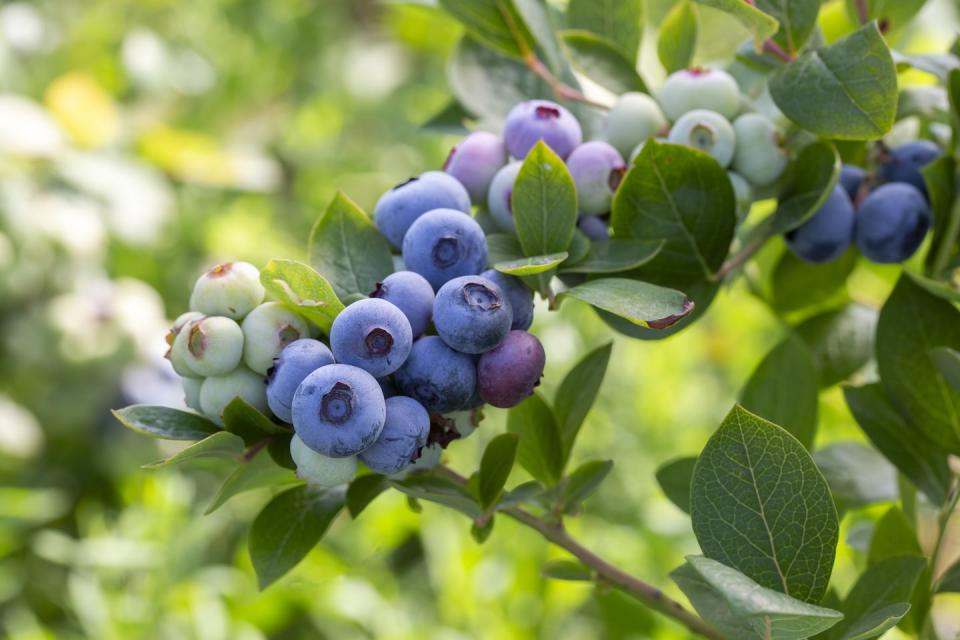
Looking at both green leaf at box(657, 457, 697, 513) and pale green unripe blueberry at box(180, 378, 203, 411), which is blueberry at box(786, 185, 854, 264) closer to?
green leaf at box(657, 457, 697, 513)

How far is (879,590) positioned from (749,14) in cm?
28

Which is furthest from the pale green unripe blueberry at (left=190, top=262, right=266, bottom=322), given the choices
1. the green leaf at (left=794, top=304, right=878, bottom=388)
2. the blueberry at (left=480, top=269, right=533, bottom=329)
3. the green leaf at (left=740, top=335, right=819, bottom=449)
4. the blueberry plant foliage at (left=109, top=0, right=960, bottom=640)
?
the green leaf at (left=794, top=304, right=878, bottom=388)

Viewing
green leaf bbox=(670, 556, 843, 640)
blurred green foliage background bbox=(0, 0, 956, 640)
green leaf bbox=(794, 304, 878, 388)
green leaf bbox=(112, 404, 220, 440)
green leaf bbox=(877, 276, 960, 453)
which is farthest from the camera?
blurred green foliage background bbox=(0, 0, 956, 640)

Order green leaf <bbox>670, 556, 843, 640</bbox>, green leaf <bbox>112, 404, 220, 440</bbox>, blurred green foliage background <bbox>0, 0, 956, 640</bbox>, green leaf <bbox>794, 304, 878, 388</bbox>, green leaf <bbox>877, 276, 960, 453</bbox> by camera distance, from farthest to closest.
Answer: blurred green foliage background <bbox>0, 0, 956, 640</bbox> < green leaf <bbox>794, 304, 878, 388</bbox> < green leaf <bbox>877, 276, 960, 453</bbox> < green leaf <bbox>112, 404, 220, 440</bbox> < green leaf <bbox>670, 556, 843, 640</bbox>

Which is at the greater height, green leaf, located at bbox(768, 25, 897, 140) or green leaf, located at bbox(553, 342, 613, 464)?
green leaf, located at bbox(768, 25, 897, 140)

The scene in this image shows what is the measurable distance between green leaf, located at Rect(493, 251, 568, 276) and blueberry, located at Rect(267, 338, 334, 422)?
0.08m

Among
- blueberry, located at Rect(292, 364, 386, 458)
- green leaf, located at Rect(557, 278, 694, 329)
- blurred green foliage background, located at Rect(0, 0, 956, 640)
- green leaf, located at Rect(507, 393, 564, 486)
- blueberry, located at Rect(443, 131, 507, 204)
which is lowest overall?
blurred green foliage background, located at Rect(0, 0, 956, 640)

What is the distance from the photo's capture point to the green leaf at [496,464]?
0.50 metres

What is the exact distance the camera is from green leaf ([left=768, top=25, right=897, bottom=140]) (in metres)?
0.48

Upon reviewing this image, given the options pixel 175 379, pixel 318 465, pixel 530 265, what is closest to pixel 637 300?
pixel 530 265

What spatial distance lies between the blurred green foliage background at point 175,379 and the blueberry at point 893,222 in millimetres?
324

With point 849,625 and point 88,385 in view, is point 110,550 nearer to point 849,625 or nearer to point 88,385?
point 88,385

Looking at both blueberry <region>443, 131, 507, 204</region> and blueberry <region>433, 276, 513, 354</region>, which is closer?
blueberry <region>433, 276, 513, 354</region>

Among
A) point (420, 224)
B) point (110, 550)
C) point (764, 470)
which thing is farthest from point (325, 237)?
point (110, 550)
